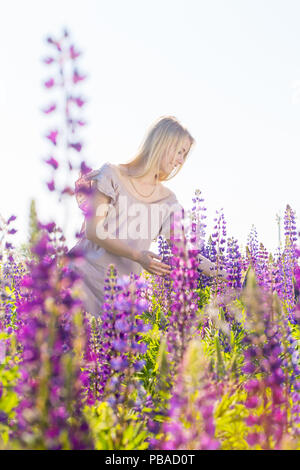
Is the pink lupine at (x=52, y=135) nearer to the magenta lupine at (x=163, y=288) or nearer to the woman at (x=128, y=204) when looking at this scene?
the woman at (x=128, y=204)

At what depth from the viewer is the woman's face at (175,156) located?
4.06 m

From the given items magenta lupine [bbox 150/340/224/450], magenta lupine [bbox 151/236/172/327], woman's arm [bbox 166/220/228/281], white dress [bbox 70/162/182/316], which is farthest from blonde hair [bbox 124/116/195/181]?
magenta lupine [bbox 150/340/224/450]

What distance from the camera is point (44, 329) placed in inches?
67.3

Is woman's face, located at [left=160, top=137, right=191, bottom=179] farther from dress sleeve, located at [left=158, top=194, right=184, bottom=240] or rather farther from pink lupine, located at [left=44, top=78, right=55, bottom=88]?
pink lupine, located at [left=44, top=78, right=55, bottom=88]

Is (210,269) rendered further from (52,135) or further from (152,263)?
(52,135)

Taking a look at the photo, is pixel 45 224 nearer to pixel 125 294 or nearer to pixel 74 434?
pixel 125 294

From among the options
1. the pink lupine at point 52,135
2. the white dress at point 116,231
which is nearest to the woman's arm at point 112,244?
the white dress at point 116,231

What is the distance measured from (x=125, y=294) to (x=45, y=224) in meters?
0.47

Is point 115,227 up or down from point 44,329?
up

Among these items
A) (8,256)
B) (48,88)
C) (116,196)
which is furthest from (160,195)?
(48,88)

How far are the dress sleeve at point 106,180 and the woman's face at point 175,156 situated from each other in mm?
484

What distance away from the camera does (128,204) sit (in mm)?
4184

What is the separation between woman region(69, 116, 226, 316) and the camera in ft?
12.5

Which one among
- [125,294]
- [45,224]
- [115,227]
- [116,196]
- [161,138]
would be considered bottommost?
[125,294]
